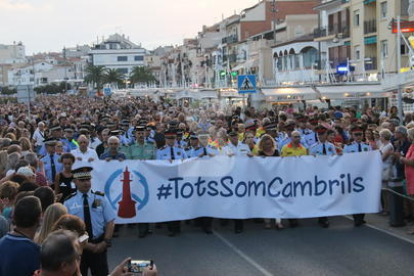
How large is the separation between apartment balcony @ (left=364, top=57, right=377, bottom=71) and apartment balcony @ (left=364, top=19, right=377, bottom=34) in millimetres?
1971

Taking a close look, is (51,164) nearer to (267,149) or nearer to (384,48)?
(267,149)

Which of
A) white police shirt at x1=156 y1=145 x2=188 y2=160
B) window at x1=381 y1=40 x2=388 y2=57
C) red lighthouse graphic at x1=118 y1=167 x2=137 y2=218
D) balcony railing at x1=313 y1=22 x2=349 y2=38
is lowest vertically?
red lighthouse graphic at x1=118 y1=167 x2=137 y2=218

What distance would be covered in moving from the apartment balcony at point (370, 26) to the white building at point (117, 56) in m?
135

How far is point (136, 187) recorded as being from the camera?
429 inches

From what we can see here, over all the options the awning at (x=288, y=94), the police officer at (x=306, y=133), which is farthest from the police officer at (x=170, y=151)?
the awning at (x=288, y=94)

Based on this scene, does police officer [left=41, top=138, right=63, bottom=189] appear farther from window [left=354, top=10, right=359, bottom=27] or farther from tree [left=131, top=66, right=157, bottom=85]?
tree [left=131, top=66, right=157, bottom=85]

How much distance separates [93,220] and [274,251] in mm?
3807

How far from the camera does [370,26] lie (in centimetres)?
4691

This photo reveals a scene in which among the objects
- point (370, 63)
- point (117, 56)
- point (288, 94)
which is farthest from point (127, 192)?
point (117, 56)

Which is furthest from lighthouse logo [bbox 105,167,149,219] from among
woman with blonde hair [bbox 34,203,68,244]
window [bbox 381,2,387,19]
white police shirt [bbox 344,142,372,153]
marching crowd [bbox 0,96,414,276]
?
window [bbox 381,2,387,19]

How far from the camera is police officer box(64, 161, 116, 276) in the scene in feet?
22.5

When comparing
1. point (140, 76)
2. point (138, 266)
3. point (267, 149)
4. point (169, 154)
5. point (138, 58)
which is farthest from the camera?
point (138, 58)

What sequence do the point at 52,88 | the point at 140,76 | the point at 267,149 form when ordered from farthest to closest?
the point at 52,88, the point at 140,76, the point at 267,149

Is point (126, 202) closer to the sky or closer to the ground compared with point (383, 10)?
closer to the ground
